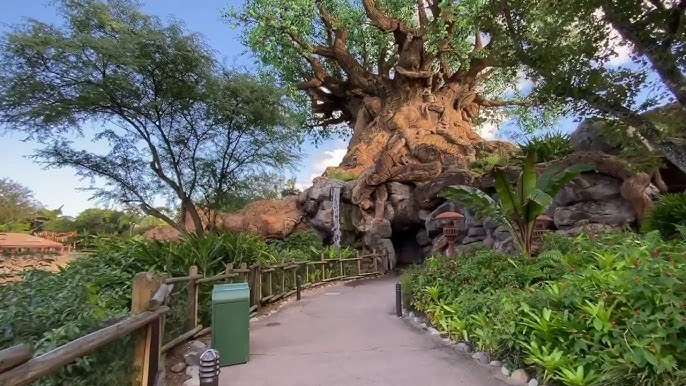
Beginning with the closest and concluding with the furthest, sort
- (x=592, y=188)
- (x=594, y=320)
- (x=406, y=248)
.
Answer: (x=594, y=320)
(x=592, y=188)
(x=406, y=248)

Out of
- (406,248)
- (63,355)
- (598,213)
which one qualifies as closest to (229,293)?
(63,355)

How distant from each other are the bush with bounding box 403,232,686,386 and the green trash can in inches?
111

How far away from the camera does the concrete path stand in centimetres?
465

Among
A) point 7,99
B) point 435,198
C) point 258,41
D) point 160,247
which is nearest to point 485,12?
point 160,247

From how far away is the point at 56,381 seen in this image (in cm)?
277

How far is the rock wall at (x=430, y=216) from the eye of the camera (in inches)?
489

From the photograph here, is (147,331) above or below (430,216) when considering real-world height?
below

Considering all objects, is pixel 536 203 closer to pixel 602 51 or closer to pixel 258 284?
pixel 602 51

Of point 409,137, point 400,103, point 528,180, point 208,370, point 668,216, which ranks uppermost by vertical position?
point 400,103

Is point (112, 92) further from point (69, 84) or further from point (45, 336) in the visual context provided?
point (45, 336)

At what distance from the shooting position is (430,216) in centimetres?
1770

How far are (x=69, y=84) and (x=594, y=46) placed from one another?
13.4 meters

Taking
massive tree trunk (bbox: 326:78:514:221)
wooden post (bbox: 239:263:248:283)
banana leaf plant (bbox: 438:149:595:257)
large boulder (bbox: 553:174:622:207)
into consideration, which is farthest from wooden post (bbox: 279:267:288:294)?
massive tree trunk (bbox: 326:78:514:221)

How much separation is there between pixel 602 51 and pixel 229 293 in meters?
7.56
